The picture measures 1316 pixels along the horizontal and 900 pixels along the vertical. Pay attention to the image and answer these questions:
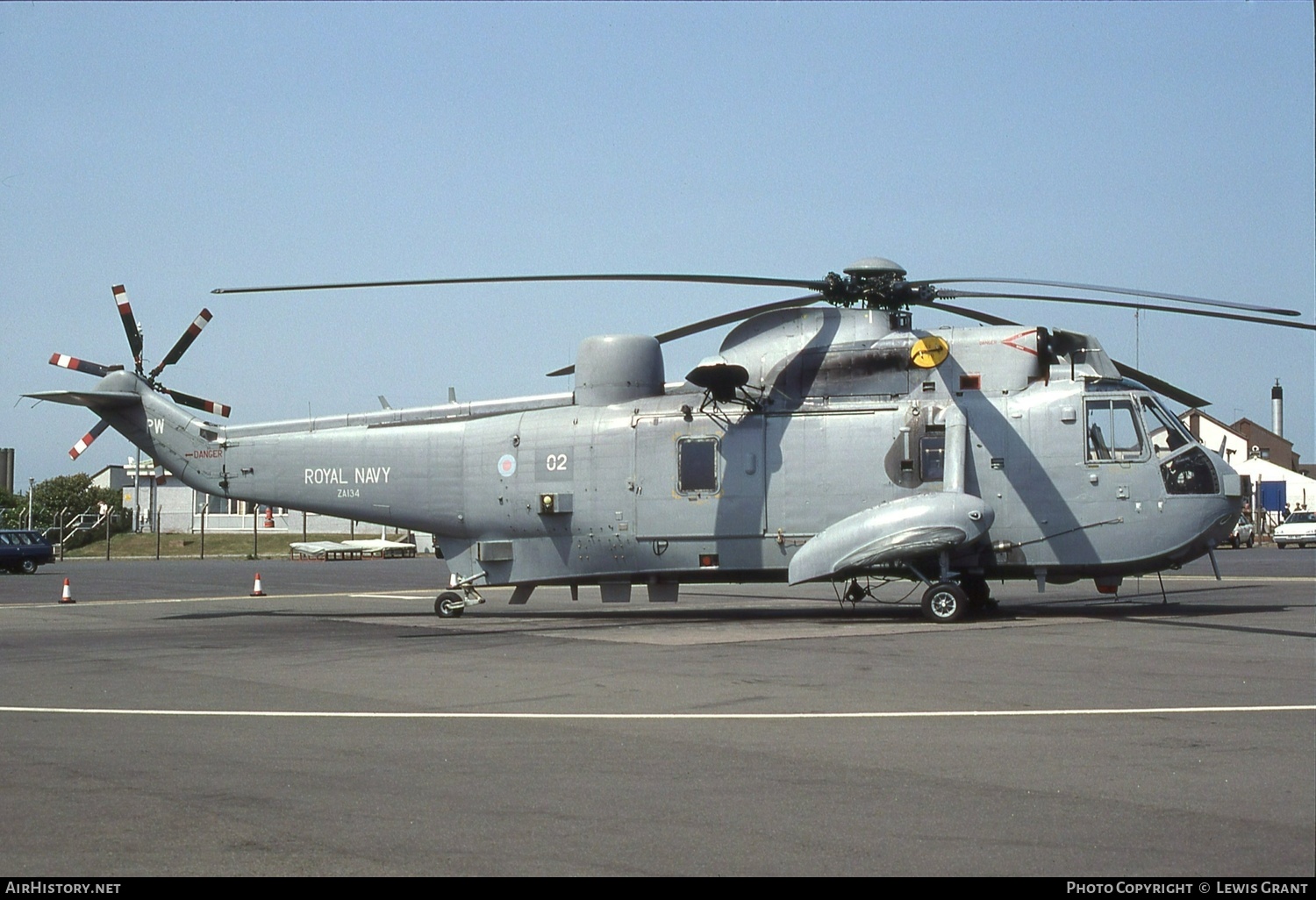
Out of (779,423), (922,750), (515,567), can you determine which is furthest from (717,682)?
(515,567)

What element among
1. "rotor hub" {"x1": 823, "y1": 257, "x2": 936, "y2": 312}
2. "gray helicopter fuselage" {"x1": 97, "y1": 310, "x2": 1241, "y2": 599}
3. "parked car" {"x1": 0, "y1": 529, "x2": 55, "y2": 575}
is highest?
"rotor hub" {"x1": 823, "y1": 257, "x2": 936, "y2": 312}

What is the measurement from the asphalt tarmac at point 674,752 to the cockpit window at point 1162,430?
272 centimetres

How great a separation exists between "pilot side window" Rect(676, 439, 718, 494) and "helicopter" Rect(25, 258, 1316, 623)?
32mm

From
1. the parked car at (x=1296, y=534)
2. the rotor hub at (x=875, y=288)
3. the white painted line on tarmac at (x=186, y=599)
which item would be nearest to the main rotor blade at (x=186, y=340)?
the white painted line on tarmac at (x=186, y=599)

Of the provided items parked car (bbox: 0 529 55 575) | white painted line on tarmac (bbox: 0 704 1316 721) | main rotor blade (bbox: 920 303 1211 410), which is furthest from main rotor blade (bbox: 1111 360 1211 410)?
parked car (bbox: 0 529 55 575)

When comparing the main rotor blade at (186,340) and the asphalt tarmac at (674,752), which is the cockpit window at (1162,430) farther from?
the main rotor blade at (186,340)

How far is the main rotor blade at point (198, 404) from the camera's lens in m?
23.2

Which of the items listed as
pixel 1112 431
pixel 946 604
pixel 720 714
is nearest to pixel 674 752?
pixel 720 714

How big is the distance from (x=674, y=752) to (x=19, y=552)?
4571 centimetres

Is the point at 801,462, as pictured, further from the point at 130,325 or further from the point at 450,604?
the point at 130,325

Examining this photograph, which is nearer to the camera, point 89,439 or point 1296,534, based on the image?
point 89,439

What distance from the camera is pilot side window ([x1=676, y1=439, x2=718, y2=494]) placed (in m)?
19.9

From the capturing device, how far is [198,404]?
920 inches

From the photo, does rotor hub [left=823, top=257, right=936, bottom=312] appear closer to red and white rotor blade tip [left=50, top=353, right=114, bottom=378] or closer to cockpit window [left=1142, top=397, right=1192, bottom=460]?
cockpit window [left=1142, top=397, right=1192, bottom=460]
